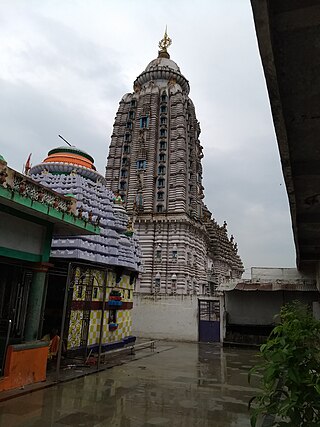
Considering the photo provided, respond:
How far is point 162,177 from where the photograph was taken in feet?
130

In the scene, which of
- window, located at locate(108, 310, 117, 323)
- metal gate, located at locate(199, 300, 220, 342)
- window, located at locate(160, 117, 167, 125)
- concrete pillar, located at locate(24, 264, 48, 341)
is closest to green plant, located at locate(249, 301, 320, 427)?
concrete pillar, located at locate(24, 264, 48, 341)

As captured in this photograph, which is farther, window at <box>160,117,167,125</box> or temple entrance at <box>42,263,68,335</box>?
window at <box>160,117,167,125</box>

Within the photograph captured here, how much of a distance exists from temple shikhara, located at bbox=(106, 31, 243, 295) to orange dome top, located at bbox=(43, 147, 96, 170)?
17.6m

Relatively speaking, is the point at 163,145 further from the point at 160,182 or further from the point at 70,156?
the point at 70,156

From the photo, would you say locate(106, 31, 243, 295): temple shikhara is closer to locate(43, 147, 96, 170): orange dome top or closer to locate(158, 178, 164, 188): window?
locate(158, 178, 164, 188): window

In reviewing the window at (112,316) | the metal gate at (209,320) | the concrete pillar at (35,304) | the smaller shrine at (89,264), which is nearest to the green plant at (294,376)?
the concrete pillar at (35,304)

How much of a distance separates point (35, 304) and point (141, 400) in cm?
400

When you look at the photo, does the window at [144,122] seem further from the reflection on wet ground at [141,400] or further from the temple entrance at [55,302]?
the reflection on wet ground at [141,400]

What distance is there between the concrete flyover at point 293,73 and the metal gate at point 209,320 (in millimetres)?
18607

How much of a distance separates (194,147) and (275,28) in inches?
1614

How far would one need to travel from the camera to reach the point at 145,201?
38812mm

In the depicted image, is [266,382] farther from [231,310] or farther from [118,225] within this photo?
[231,310]

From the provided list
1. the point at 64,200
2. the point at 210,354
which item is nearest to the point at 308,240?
the point at 64,200

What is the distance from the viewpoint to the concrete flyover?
2674 millimetres
